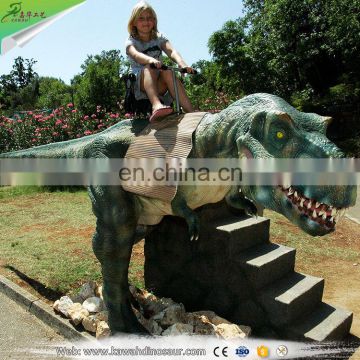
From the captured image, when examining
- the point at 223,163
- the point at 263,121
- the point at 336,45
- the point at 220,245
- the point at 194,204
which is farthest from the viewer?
the point at 336,45

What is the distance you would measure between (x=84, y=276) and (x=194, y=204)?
2625mm

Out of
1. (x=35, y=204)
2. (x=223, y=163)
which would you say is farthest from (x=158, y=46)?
(x=35, y=204)

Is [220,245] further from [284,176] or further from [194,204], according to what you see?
[284,176]

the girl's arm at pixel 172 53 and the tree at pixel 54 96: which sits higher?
the tree at pixel 54 96

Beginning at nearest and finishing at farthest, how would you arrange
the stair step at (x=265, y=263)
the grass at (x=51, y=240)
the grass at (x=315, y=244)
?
the stair step at (x=265, y=263) → the grass at (x=51, y=240) → the grass at (x=315, y=244)

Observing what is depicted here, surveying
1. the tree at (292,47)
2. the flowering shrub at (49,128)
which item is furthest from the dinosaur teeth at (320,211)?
the tree at (292,47)

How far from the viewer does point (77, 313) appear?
3551 mm

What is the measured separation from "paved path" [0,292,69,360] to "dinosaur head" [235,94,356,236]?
2250mm

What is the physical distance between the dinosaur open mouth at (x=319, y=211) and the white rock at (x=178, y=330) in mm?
1696

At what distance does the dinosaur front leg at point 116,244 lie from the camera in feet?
9.78

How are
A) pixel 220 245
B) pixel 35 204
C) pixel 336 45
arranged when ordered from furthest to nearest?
pixel 336 45, pixel 35 204, pixel 220 245

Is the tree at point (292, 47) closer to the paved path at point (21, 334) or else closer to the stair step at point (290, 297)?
the stair step at point (290, 297)

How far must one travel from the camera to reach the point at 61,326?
3602 millimetres

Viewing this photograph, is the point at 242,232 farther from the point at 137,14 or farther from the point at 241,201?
the point at 137,14
